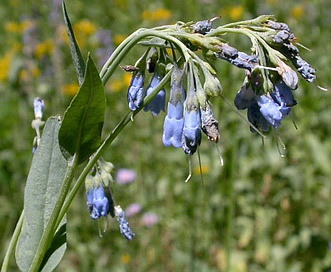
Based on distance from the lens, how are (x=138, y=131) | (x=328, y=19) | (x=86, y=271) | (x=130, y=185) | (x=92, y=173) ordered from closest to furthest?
(x=92, y=173) < (x=86, y=271) < (x=130, y=185) < (x=138, y=131) < (x=328, y=19)

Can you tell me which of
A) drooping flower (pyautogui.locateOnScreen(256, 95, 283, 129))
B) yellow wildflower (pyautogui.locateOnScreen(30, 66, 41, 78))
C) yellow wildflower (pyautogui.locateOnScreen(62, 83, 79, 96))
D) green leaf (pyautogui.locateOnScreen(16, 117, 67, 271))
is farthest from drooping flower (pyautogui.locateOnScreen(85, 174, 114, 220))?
yellow wildflower (pyautogui.locateOnScreen(30, 66, 41, 78))

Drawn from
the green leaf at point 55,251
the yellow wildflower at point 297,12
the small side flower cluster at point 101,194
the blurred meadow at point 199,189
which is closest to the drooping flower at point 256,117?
the small side flower cluster at point 101,194

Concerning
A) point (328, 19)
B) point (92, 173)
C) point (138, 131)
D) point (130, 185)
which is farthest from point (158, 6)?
point (92, 173)

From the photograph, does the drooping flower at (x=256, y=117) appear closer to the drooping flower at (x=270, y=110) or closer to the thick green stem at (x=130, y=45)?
the drooping flower at (x=270, y=110)

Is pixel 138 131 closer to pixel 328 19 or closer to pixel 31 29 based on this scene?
pixel 31 29

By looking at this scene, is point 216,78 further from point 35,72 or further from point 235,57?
point 35,72
